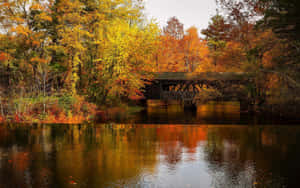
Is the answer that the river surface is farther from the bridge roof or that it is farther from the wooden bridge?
the bridge roof

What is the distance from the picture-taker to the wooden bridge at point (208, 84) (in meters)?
29.6

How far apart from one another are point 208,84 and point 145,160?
27353 mm

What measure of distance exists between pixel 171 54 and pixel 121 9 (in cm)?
2597

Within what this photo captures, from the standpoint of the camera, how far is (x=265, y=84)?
88.1 ft

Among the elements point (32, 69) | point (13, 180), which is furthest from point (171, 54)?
point (13, 180)

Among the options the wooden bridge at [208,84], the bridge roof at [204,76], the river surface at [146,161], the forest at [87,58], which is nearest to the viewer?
the river surface at [146,161]

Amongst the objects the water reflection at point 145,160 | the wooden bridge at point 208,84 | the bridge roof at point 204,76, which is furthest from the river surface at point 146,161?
the bridge roof at point 204,76

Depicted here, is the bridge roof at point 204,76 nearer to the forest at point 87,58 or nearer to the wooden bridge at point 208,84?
the wooden bridge at point 208,84

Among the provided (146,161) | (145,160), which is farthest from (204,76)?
(146,161)

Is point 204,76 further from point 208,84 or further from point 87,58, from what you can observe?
point 87,58

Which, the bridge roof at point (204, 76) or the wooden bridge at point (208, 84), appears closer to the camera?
the wooden bridge at point (208, 84)

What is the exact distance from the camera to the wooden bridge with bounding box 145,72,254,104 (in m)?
→ 29.6

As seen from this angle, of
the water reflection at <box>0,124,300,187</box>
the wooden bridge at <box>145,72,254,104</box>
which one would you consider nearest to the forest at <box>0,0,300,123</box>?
the wooden bridge at <box>145,72,254,104</box>

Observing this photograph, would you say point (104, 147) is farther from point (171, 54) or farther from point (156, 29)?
point (171, 54)
